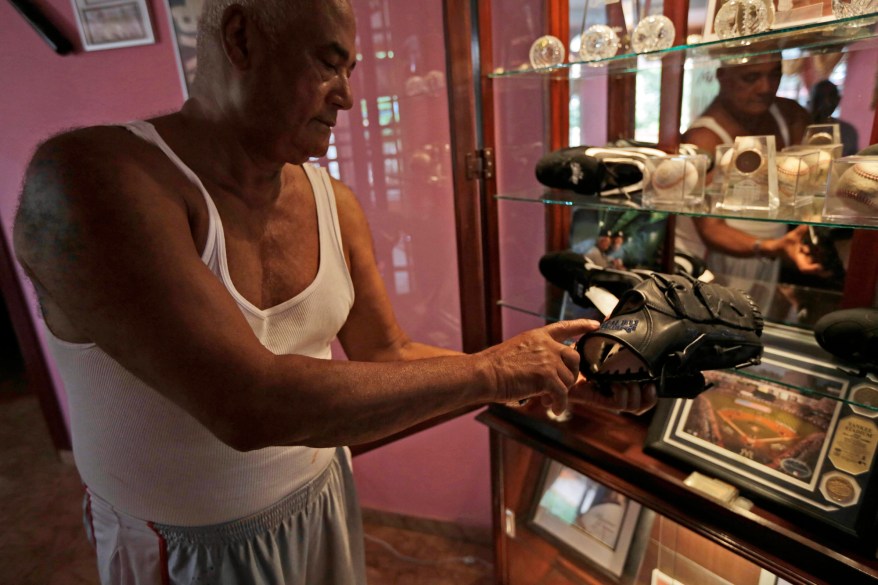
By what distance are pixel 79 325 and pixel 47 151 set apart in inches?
7.5

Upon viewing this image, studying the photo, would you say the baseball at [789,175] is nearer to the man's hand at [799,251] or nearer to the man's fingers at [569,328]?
the man's hand at [799,251]

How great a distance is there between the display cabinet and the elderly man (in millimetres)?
298

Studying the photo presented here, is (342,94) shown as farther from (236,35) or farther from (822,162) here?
(822,162)

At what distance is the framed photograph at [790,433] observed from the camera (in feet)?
2.96

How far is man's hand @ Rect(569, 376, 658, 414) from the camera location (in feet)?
2.91

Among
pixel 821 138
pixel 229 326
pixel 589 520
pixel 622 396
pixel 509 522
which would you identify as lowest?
pixel 509 522

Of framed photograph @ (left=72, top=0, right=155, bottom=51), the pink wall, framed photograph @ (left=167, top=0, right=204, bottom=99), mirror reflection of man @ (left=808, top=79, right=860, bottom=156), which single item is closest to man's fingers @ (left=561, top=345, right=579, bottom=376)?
mirror reflection of man @ (left=808, top=79, right=860, bottom=156)

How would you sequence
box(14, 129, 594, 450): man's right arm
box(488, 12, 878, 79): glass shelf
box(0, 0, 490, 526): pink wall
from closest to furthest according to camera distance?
box(14, 129, 594, 450): man's right arm → box(488, 12, 878, 79): glass shelf → box(0, 0, 490, 526): pink wall

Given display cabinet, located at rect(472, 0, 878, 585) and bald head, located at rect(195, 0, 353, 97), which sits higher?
bald head, located at rect(195, 0, 353, 97)

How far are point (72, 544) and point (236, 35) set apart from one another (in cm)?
221

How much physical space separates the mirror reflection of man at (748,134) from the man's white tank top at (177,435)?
2.69 ft

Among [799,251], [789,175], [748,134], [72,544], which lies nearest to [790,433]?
[799,251]

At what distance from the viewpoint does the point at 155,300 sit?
0.58 metres

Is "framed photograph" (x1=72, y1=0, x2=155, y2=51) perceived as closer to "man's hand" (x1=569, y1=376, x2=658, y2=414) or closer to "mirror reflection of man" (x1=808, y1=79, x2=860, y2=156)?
"man's hand" (x1=569, y1=376, x2=658, y2=414)
